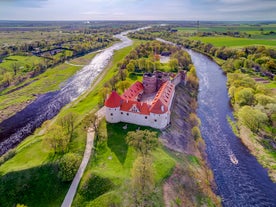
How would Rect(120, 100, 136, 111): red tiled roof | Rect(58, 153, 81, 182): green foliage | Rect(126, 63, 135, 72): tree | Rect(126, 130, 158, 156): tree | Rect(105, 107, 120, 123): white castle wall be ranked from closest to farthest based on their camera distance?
Rect(58, 153, 81, 182): green foliage, Rect(126, 130, 158, 156): tree, Rect(105, 107, 120, 123): white castle wall, Rect(120, 100, 136, 111): red tiled roof, Rect(126, 63, 135, 72): tree

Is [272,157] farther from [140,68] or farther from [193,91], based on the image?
[140,68]

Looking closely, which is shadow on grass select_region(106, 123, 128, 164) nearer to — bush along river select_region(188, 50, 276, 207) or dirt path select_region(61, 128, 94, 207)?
dirt path select_region(61, 128, 94, 207)

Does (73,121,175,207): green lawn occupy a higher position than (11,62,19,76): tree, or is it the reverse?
(11,62,19,76): tree

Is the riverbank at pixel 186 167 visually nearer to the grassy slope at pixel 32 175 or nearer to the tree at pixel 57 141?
the grassy slope at pixel 32 175

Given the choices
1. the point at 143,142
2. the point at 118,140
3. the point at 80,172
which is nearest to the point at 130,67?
the point at 118,140

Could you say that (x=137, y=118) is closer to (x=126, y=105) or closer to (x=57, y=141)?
(x=126, y=105)

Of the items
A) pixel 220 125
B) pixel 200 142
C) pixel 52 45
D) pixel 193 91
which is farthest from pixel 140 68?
pixel 52 45

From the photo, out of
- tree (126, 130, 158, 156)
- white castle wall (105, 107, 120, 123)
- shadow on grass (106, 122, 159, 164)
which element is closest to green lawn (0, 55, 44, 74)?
white castle wall (105, 107, 120, 123)
